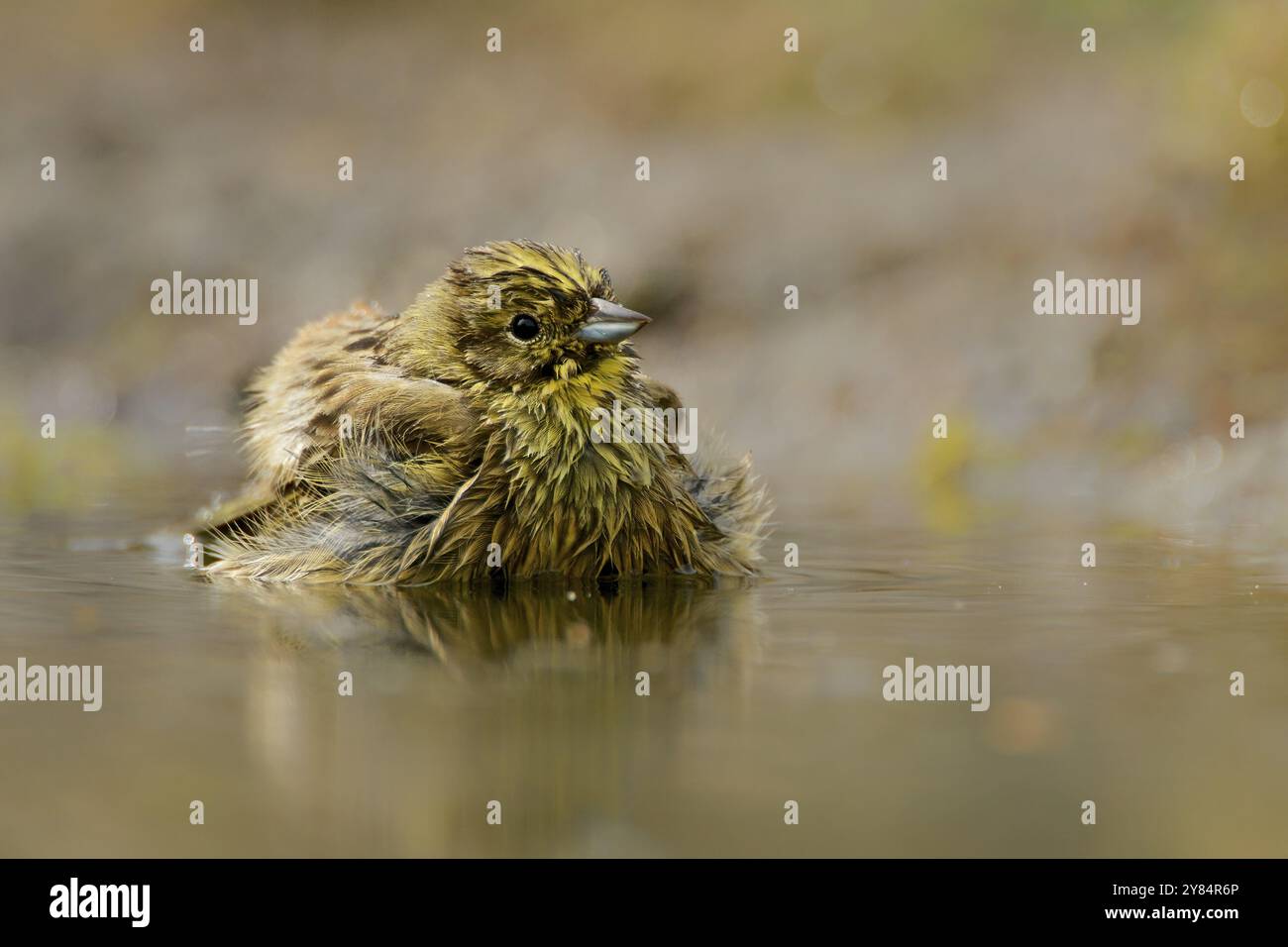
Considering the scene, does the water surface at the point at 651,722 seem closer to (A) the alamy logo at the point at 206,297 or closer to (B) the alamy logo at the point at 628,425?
(B) the alamy logo at the point at 628,425

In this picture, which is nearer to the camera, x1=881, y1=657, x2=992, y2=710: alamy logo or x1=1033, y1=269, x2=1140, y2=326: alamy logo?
x1=881, y1=657, x2=992, y2=710: alamy logo

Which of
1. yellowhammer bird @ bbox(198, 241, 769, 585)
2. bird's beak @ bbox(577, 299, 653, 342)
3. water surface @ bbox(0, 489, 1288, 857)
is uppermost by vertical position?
bird's beak @ bbox(577, 299, 653, 342)

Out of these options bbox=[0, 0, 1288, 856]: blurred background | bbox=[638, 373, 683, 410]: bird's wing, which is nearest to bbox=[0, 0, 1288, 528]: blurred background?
bbox=[0, 0, 1288, 856]: blurred background

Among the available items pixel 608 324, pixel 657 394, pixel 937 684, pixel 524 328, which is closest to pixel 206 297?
pixel 657 394

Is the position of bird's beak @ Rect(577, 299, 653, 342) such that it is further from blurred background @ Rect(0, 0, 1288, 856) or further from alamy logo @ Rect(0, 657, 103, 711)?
alamy logo @ Rect(0, 657, 103, 711)

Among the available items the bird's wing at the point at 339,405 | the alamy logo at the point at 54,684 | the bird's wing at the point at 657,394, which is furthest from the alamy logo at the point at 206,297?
the alamy logo at the point at 54,684

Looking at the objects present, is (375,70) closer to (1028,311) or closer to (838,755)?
(1028,311)
